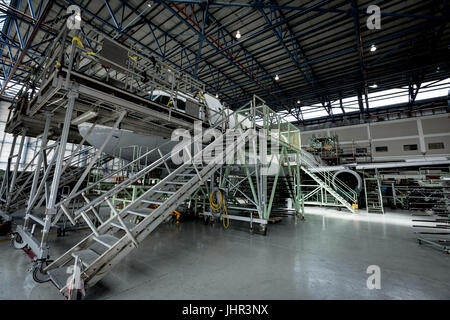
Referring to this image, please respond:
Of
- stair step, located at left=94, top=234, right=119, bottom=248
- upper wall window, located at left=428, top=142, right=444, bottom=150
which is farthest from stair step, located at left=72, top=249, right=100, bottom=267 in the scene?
upper wall window, located at left=428, top=142, right=444, bottom=150

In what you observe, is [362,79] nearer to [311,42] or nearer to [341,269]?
[311,42]

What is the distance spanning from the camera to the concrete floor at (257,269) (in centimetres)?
268

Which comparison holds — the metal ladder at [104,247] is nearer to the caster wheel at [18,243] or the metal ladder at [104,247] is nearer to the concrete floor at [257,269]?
the concrete floor at [257,269]

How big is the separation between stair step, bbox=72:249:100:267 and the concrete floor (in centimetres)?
37

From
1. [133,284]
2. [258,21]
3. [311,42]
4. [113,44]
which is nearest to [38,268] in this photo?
[133,284]

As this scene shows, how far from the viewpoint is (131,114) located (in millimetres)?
5785

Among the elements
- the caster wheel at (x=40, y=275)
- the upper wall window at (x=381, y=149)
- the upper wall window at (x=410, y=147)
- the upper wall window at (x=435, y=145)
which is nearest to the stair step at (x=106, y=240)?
the caster wheel at (x=40, y=275)

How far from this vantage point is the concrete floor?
2.68 meters

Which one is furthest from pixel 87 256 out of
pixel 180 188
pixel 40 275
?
pixel 180 188

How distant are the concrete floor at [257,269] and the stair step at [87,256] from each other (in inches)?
14.8

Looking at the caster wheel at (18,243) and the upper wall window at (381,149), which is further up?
the upper wall window at (381,149)

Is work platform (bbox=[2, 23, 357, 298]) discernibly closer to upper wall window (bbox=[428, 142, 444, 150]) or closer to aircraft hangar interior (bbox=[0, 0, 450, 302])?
aircraft hangar interior (bbox=[0, 0, 450, 302])
